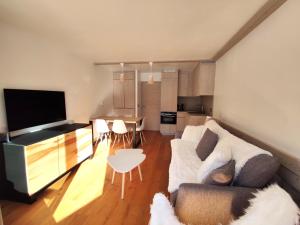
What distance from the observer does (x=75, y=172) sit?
2631mm

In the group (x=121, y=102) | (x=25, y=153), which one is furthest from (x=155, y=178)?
(x=121, y=102)

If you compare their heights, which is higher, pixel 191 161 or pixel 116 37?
pixel 116 37

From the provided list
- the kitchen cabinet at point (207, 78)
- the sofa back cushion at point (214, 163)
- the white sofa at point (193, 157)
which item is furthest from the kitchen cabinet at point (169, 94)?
the sofa back cushion at point (214, 163)

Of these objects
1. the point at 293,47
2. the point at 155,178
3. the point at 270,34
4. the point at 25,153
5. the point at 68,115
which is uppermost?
the point at 270,34

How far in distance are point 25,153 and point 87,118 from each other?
2.25m

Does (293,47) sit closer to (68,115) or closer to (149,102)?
(68,115)

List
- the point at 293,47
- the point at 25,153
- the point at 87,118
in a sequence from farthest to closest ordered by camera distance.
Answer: the point at 87,118 < the point at 25,153 < the point at 293,47

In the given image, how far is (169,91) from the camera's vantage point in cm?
514

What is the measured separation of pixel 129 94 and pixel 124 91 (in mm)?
209

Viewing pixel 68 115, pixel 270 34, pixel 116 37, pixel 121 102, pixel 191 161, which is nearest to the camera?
pixel 270 34

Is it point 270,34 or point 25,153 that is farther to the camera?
point 25,153

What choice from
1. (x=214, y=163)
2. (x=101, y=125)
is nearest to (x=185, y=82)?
(x=101, y=125)

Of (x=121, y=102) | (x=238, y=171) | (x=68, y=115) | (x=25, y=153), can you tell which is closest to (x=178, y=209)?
(x=238, y=171)

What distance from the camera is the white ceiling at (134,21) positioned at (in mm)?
1593
